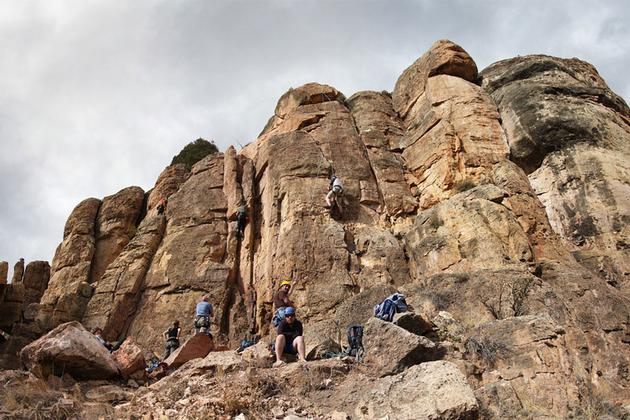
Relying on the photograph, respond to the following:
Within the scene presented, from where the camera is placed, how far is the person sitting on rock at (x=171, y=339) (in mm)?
18078

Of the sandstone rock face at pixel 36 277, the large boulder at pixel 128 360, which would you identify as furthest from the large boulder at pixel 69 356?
the sandstone rock face at pixel 36 277

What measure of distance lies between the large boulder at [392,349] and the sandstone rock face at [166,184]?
19266 mm

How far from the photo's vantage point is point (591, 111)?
2169 cm

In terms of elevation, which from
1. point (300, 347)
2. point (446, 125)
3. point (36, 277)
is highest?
point (446, 125)

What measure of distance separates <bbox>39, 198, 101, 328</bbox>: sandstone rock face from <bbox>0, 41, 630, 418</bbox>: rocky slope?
0.09m

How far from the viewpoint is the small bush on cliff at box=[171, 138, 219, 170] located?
3722 centimetres

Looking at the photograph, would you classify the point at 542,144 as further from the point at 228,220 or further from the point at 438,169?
the point at 228,220

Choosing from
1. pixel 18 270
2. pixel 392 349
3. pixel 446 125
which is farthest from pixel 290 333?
pixel 18 270

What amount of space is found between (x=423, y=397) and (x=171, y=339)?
11.8m

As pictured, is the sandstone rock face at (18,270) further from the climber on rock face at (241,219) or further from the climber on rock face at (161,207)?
the climber on rock face at (241,219)

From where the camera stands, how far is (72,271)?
2527 cm

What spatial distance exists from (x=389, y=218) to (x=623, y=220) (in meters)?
8.34

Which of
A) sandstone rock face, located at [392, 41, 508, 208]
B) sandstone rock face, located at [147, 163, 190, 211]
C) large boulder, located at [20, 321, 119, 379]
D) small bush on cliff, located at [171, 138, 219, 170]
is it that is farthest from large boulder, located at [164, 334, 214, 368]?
small bush on cliff, located at [171, 138, 219, 170]

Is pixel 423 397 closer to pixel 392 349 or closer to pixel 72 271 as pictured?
pixel 392 349
